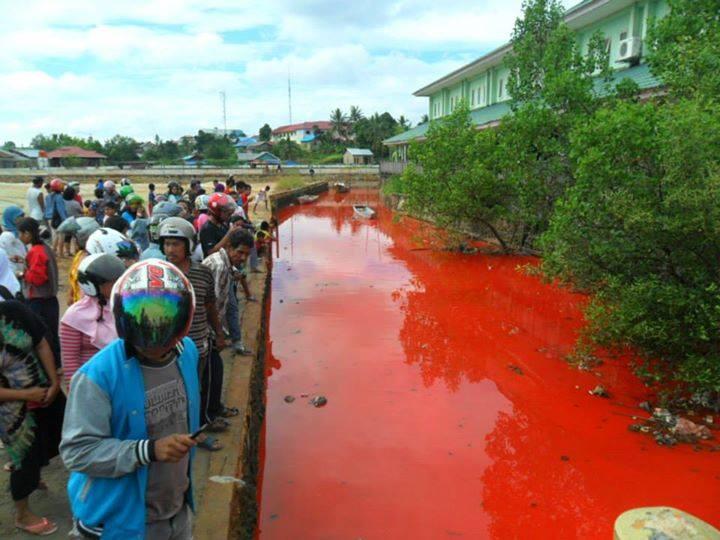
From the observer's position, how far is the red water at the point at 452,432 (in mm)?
4754

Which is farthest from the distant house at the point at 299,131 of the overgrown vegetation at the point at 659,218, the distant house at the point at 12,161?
the overgrown vegetation at the point at 659,218

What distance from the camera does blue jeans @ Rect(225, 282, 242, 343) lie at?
19.8 ft

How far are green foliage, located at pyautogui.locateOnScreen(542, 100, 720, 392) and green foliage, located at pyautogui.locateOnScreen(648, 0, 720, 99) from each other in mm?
644

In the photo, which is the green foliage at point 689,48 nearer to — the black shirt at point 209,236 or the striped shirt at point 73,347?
the black shirt at point 209,236

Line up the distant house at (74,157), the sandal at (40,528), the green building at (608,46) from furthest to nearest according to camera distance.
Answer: the distant house at (74,157), the green building at (608,46), the sandal at (40,528)

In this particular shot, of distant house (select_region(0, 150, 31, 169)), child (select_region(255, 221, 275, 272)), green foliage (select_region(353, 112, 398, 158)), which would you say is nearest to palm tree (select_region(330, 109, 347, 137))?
green foliage (select_region(353, 112, 398, 158))

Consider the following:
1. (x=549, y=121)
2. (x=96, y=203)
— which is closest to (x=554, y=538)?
(x=549, y=121)

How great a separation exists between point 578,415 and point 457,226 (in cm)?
1336

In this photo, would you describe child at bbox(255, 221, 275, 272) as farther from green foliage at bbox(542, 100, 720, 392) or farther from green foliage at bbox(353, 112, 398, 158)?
green foliage at bbox(353, 112, 398, 158)

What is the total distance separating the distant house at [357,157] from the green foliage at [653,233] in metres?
61.9

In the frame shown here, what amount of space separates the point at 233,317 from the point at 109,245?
2624 millimetres

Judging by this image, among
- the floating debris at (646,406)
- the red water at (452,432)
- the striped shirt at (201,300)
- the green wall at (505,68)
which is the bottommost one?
the red water at (452,432)

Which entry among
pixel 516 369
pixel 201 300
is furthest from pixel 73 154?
pixel 201 300

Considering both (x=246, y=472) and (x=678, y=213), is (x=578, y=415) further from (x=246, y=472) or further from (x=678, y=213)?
(x=246, y=472)
